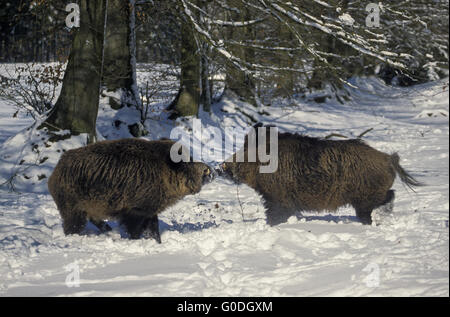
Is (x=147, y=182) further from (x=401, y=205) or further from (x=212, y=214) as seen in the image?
(x=401, y=205)

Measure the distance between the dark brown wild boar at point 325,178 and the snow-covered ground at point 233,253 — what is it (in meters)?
0.26

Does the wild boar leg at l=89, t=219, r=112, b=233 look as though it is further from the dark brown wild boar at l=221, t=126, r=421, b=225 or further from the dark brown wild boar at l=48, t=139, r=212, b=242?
the dark brown wild boar at l=221, t=126, r=421, b=225

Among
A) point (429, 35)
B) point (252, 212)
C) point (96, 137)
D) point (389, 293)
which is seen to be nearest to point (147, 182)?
point (252, 212)

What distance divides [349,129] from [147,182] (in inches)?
465

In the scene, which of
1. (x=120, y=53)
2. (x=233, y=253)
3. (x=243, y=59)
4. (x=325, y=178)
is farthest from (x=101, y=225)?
(x=243, y=59)

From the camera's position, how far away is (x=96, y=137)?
8984 millimetres

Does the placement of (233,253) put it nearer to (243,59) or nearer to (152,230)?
(152,230)

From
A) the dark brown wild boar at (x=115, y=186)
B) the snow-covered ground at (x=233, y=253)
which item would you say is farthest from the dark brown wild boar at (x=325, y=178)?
the dark brown wild boar at (x=115, y=186)

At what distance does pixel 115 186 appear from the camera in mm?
5512

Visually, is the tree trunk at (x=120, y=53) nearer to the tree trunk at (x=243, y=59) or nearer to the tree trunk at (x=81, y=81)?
the tree trunk at (x=81, y=81)

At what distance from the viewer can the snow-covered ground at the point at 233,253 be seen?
3873 mm

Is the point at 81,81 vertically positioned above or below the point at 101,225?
above

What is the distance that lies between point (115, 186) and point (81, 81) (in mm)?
3842

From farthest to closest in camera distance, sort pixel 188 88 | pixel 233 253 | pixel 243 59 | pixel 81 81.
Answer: pixel 188 88 < pixel 243 59 < pixel 81 81 < pixel 233 253
